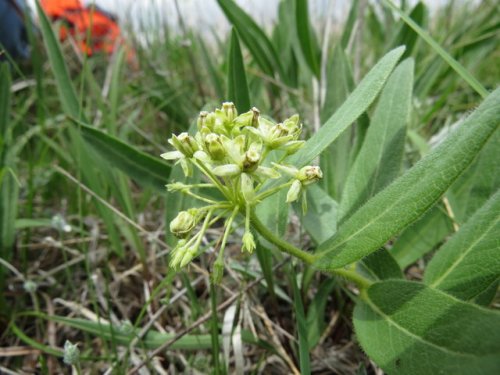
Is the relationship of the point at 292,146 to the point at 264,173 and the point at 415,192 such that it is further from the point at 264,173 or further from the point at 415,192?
the point at 415,192

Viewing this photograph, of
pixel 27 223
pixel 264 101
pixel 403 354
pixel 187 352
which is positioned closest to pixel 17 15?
pixel 264 101

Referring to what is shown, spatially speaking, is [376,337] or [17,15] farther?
[17,15]

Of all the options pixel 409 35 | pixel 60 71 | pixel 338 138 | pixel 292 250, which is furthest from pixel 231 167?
pixel 409 35

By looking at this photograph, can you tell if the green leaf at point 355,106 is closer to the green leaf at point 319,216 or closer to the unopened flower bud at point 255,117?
the unopened flower bud at point 255,117

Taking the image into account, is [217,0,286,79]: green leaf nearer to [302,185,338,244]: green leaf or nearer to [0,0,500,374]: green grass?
[0,0,500,374]: green grass

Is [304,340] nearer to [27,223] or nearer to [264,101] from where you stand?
[27,223]
